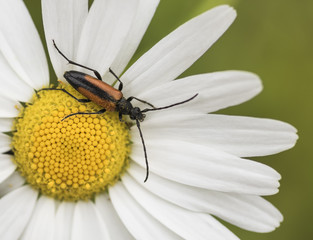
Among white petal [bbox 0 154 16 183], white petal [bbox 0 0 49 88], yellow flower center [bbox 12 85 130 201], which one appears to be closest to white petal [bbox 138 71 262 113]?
yellow flower center [bbox 12 85 130 201]

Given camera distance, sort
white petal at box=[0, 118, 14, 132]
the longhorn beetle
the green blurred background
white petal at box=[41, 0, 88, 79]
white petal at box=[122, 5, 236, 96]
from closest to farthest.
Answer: white petal at box=[122, 5, 236, 96] < white petal at box=[41, 0, 88, 79] < the longhorn beetle < white petal at box=[0, 118, 14, 132] < the green blurred background

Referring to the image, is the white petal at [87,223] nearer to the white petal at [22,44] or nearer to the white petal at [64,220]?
the white petal at [64,220]

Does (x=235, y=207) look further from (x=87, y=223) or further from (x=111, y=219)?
(x=87, y=223)

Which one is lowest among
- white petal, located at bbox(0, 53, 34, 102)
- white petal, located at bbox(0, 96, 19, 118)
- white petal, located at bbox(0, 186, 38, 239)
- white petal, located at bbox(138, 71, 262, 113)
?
white petal, located at bbox(0, 186, 38, 239)

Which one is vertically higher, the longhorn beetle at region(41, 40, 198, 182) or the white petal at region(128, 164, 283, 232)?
the longhorn beetle at region(41, 40, 198, 182)

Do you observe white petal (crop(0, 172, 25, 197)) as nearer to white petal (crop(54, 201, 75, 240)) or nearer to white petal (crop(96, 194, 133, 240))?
white petal (crop(54, 201, 75, 240))

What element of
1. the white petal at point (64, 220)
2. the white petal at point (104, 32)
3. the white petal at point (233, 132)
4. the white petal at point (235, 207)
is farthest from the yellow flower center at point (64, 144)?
the white petal at point (235, 207)

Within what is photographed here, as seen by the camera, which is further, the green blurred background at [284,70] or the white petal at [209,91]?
the green blurred background at [284,70]

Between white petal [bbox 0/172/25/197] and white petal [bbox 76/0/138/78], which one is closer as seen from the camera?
white petal [bbox 76/0/138/78]

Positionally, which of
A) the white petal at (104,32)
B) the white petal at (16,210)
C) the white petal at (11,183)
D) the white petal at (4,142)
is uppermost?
the white petal at (104,32)

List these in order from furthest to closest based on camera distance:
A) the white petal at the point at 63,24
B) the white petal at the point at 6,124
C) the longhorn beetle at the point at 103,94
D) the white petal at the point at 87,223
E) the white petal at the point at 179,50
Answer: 1. the white petal at the point at 87,223
2. the white petal at the point at 6,124
3. the longhorn beetle at the point at 103,94
4. the white petal at the point at 63,24
5. the white petal at the point at 179,50
